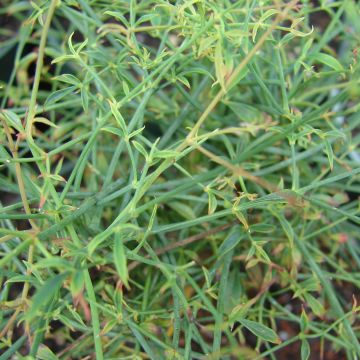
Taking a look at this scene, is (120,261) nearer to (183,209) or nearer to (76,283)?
(76,283)

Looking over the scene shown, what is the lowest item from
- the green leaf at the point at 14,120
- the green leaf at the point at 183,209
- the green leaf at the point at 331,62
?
the green leaf at the point at 183,209

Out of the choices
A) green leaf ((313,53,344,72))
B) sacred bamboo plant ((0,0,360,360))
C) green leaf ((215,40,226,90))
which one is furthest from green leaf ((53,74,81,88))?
green leaf ((313,53,344,72))

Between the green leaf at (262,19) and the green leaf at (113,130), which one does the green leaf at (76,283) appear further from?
the green leaf at (262,19)

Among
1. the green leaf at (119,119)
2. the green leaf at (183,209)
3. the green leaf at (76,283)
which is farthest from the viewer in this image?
the green leaf at (183,209)

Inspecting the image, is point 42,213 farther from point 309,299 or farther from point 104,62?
point 309,299

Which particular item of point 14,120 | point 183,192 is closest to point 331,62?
point 183,192

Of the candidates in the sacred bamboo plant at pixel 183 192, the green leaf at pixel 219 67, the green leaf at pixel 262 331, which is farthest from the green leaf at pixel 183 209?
the green leaf at pixel 219 67

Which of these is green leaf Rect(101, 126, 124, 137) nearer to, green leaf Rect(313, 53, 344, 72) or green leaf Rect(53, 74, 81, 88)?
green leaf Rect(53, 74, 81, 88)

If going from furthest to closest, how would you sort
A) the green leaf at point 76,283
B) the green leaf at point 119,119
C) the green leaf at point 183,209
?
1. the green leaf at point 183,209
2. the green leaf at point 119,119
3. the green leaf at point 76,283

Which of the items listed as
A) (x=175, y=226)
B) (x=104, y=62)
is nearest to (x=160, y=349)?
(x=175, y=226)
